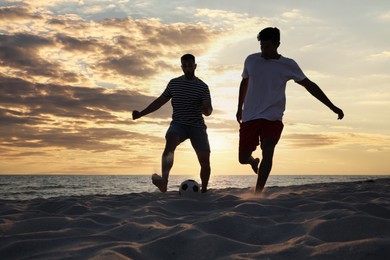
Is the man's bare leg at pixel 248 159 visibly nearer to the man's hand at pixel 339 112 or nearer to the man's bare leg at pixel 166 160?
the man's bare leg at pixel 166 160

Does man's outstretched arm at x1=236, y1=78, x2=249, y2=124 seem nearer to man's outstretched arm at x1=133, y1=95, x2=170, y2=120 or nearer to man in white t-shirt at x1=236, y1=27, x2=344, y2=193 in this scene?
man in white t-shirt at x1=236, y1=27, x2=344, y2=193

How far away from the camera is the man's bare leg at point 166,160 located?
246 inches

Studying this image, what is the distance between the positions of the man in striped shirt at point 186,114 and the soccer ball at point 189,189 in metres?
0.32

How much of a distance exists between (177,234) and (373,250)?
1255 mm

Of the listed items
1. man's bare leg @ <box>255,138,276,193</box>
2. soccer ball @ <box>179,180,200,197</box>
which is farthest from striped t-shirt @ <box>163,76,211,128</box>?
man's bare leg @ <box>255,138,276,193</box>

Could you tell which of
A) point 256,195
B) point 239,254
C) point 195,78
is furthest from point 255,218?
point 195,78

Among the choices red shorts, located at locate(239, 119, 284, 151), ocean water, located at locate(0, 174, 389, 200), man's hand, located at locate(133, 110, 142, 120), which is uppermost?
man's hand, located at locate(133, 110, 142, 120)

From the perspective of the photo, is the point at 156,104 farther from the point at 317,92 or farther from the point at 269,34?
the point at 317,92

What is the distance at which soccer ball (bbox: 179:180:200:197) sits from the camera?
6047mm

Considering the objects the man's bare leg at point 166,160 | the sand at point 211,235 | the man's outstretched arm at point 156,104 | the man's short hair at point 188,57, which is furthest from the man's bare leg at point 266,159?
the man's outstretched arm at point 156,104

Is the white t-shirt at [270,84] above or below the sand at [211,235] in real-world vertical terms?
above

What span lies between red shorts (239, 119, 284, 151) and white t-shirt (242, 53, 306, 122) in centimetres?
7

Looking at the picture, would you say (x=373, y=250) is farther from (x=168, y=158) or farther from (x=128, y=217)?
(x=168, y=158)

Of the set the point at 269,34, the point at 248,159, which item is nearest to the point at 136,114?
the point at 248,159
